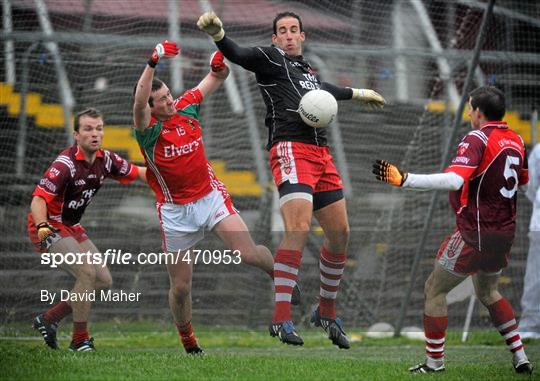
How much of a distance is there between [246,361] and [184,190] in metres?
1.69

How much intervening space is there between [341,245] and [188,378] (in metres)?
2.16

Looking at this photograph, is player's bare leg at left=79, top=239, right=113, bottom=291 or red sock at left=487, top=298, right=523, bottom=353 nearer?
red sock at left=487, top=298, right=523, bottom=353

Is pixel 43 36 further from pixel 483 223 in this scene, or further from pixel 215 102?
pixel 483 223

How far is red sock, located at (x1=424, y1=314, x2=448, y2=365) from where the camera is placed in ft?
23.9

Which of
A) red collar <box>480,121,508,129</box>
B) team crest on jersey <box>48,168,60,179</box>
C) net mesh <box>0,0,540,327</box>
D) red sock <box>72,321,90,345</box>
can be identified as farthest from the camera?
net mesh <box>0,0,540,327</box>

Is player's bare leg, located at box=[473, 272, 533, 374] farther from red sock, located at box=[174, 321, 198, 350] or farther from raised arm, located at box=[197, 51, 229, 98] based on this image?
raised arm, located at box=[197, 51, 229, 98]

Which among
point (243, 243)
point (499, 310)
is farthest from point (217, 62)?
point (499, 310)

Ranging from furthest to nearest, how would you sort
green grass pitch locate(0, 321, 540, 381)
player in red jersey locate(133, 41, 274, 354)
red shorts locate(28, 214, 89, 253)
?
1. red shorts locate(28, 214, 89, 253)
2. player in red jersey locate(133, 41, 274, 354)
3. green grass pitch locate(0, 321, 540, 381)

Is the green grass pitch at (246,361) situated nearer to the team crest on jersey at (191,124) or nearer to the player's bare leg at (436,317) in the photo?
the player's bare leg at (436,317)

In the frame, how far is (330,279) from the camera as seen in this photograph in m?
8.12

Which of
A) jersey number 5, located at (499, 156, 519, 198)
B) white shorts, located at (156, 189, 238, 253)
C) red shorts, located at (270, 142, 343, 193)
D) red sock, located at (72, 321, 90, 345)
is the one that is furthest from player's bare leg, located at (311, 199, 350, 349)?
red sock, located at (72, 321, 90, 345)

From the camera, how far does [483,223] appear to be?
734 cm

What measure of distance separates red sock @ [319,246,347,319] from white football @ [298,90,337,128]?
3.83 ft

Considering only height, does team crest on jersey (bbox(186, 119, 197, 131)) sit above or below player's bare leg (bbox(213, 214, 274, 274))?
above
